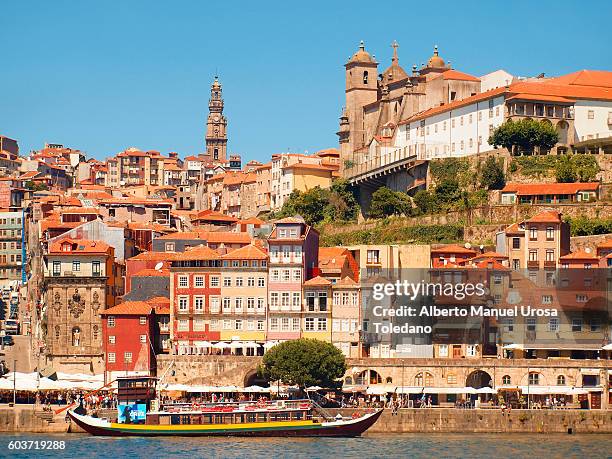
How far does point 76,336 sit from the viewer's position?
91688mm

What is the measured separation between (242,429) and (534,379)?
1646cm

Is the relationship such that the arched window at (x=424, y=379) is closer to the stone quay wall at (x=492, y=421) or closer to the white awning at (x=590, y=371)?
the stone quay wall at (x=492, y=421)

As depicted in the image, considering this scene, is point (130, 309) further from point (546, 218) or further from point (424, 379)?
point (546, 218)

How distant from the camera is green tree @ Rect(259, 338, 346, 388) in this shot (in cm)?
8069

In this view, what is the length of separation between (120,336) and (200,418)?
40.7 ft

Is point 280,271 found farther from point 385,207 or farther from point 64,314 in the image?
point 385,207

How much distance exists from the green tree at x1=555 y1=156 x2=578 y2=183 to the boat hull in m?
36.1

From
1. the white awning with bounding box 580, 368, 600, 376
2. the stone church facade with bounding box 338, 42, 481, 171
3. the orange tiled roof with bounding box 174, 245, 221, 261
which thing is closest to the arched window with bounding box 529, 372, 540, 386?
the white awning with bounding box 580, 368, 600, 376

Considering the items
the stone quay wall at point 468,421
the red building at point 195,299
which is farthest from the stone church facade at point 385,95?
the stone quay wall at point 468,421

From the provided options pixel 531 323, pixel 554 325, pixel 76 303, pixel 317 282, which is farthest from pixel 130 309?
pixel 554 325

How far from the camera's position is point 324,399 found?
81.4 metres

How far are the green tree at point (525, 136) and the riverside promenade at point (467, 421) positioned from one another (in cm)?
3486

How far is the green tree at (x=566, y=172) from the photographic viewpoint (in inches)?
4250

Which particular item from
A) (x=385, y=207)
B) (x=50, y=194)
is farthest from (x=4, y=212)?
(x=385, y=207)
